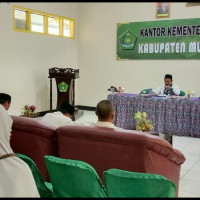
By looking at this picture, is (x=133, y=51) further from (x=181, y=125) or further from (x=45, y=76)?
(x=181, y=125)

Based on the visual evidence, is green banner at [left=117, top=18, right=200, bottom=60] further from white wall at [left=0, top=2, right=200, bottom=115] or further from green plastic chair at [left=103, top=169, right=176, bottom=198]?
green plastic chair at [left=103, top=169, right=176, bottom=198]

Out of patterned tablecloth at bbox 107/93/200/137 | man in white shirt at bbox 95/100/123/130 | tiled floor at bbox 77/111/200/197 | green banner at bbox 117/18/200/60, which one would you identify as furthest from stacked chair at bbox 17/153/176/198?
green banner at bbox 117/18/200/60

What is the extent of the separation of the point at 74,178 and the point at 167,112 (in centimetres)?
447

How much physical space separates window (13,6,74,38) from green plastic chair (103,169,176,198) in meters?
6.57

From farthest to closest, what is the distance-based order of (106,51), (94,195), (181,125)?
1. (106,51)
2. (181,125)
3. (94,195)

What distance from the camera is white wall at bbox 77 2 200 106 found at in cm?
800

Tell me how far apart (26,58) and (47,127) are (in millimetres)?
5772

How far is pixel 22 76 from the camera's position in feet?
26.0

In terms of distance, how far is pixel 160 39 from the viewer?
27.0ft

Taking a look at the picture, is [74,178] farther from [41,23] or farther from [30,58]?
[41,23]

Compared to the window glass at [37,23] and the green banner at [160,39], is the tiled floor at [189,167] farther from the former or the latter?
the window glass at [37,23]

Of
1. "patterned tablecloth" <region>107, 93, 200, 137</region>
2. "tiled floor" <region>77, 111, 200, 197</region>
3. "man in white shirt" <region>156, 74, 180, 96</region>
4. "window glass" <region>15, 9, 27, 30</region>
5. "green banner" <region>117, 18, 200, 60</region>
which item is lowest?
"tiled floor" <region>77, 111, 200, 197</region>

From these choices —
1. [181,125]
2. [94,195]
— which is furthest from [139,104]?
[94,195]

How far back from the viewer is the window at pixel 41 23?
7.86 m
